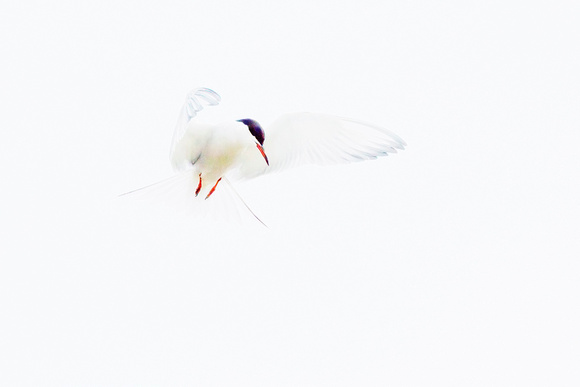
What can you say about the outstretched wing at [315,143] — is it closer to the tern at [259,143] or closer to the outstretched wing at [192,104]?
the tern at [259,143]

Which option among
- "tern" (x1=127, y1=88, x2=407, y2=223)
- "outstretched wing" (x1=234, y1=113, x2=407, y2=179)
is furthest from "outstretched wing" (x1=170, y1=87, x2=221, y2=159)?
"outstretched wing" (x1=234, y1=113, x2=407, y2=179)

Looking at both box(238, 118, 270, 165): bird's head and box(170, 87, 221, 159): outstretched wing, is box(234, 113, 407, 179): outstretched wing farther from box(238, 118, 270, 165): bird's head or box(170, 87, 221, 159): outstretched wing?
box(170, 87, 221, 159): outstretched wing

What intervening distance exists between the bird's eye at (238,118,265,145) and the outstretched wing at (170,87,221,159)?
0.57 feet

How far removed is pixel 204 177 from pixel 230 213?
24 centimetres

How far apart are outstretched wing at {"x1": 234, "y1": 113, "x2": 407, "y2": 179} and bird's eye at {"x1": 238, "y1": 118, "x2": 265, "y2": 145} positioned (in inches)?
3.8

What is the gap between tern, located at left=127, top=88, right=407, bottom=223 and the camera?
4.32 metres

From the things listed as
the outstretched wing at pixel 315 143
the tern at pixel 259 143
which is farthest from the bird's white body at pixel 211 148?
the outstretched wing at pixel 315 143

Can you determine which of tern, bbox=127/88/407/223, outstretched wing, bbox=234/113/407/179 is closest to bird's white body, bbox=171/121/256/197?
tern, bbox=127/88/407/223

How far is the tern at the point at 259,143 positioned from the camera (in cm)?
432

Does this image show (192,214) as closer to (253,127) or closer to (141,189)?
(141,189)


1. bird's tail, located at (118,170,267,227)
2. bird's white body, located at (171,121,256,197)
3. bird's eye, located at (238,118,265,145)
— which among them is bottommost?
bird's tail, located at (118,170,267,227)

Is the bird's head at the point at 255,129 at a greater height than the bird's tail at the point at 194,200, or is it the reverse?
the bird's head at the point at 255,129

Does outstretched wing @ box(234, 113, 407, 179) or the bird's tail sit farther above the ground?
outstretched wing @ box(234, 113, 407, 179)

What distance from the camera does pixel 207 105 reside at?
14.3 feet
